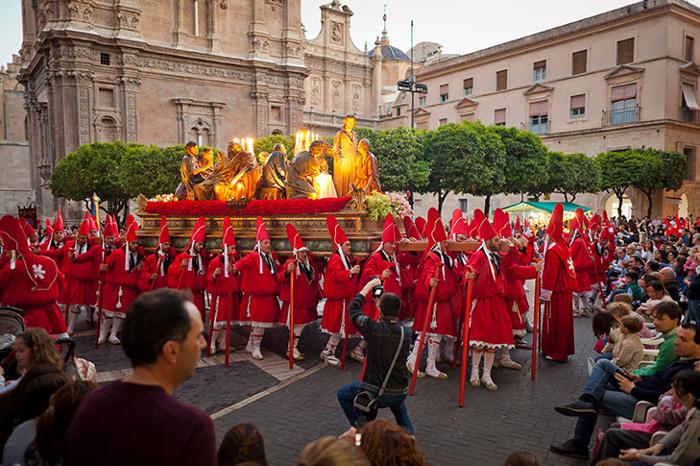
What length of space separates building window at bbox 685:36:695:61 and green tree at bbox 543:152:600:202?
11848mm

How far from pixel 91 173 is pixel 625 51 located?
3513cm

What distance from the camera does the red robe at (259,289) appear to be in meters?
8.93

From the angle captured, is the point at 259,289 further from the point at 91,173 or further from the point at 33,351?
the point at 91,173

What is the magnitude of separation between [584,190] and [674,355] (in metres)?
28.9

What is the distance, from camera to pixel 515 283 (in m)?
7.77

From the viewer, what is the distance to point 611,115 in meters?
36.0

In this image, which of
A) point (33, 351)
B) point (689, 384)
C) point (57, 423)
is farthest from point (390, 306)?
point (33, 351)

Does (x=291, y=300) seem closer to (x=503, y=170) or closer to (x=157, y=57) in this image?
(x=503, y=170)

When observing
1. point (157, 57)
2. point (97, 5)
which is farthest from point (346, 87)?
point (97, 5)

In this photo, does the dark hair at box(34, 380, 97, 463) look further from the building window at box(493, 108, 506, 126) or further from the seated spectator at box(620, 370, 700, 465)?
the building window at box(493, 108, 506, 126)

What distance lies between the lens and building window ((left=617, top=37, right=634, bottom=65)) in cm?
3497

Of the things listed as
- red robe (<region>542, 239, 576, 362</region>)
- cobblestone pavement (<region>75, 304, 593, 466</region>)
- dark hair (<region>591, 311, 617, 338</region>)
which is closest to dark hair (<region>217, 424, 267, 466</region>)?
cobblestone pavement (<region>75, 304, 593, 466</region>)

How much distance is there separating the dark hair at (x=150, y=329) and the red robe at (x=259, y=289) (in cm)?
675

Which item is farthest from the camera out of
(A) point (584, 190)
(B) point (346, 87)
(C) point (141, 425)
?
(B) point (346, 87)
